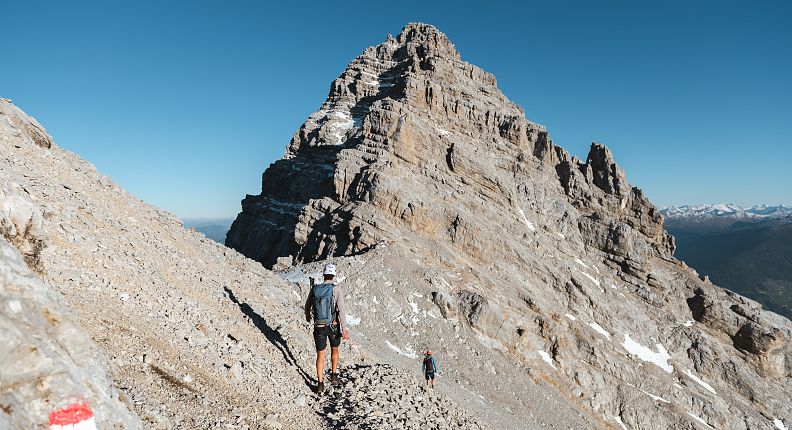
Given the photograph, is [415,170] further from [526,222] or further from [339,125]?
[339,125]

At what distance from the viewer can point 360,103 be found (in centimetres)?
10050

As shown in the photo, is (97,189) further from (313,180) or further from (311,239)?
(313,180)

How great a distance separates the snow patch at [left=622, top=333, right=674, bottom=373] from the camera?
187ft

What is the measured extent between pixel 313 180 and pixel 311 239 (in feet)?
77.7

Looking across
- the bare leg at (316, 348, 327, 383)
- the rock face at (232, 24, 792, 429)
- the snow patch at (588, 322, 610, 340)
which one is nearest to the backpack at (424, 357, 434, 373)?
the rock face at (232, 24, 792, 429)

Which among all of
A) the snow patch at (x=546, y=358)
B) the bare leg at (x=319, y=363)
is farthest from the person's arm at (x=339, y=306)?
the snow patch at (x=546, y=358)

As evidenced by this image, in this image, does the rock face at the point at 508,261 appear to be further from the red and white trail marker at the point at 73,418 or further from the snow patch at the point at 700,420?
the red and white trail marker at the point at 73,418

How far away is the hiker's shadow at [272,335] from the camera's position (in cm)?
1369

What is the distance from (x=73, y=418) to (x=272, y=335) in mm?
10352

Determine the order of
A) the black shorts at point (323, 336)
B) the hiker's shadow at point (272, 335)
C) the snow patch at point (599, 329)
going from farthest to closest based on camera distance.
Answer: the snow patch at point (599, 329) < the hiker's shadow at point (272, 335) < the black shorts at point (323, 336)

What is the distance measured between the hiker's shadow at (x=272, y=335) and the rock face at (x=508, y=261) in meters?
16.6

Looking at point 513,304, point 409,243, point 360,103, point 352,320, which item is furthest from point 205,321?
point 360,103

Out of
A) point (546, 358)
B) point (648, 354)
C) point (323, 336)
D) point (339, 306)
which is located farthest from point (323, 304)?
point (648, 354)

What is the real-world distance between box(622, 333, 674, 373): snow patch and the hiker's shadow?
54380 mm
